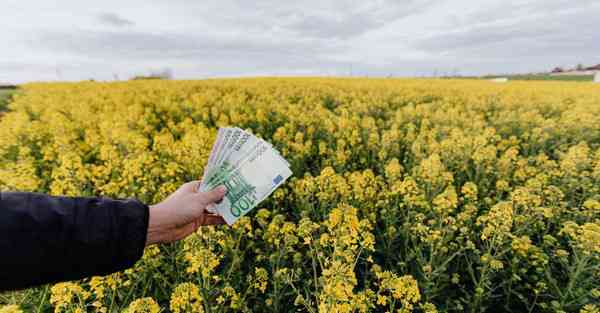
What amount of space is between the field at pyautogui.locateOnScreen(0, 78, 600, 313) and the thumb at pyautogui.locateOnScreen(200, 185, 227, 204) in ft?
1.80

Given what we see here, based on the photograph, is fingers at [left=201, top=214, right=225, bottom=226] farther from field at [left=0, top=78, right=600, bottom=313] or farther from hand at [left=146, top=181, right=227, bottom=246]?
field at [left=0, top=78, right=600, bottom=313]

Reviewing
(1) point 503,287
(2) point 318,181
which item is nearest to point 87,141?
(2) point 318,181

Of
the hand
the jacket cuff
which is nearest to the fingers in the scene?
the hand

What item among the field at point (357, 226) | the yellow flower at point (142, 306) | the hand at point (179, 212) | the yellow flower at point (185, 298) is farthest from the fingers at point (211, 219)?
the yellow flower at point (142, 306)

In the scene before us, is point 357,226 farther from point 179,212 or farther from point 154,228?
point 154,228

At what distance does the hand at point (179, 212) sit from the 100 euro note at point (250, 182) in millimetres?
57

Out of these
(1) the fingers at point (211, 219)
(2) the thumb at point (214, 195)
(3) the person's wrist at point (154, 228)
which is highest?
(2) the thumb at point (214, 195)

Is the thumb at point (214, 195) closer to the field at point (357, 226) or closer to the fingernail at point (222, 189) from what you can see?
the fingernail at point (222, 189)

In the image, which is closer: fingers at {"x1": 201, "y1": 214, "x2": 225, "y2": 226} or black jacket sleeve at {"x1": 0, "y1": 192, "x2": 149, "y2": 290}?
black jacket sleeve at {"x1": 0, "y1": 192, "x2": 149, "y2": 290}

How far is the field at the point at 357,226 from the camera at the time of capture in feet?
6.97

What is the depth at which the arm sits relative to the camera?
101cm

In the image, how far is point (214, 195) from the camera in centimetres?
172

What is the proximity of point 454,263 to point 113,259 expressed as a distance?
3.22 m

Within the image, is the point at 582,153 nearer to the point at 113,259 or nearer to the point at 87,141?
the point at 113,259
